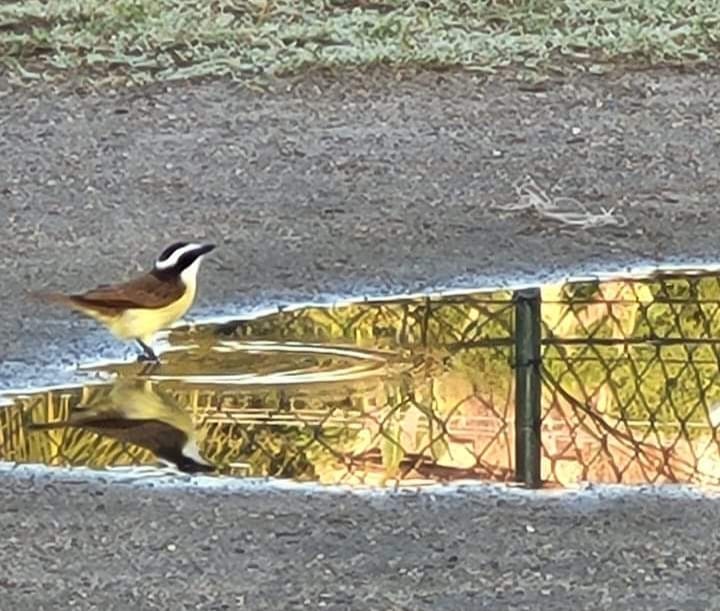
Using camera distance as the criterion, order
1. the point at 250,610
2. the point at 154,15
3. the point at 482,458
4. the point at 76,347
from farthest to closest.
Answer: the point at 154,15
the point at 76,347
the point at 482,458
the point at 250,610

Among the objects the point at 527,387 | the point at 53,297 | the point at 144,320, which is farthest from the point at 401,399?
the point at 53,297

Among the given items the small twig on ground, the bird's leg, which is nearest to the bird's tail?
the bird's leg

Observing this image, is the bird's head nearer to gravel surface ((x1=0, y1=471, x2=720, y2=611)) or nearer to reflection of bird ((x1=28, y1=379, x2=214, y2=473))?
reflection of bird ((x1=28, y1=379, x2=214, y2=473))

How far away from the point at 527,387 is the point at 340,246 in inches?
78.6

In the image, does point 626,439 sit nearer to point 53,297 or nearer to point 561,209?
point 53,297

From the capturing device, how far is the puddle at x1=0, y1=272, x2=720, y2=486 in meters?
6.01

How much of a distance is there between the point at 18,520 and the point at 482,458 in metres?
1.34

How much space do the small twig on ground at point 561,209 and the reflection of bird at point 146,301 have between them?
2.13 m

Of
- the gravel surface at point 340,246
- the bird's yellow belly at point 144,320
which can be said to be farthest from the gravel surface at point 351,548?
the bird's yellow belly at point 144,320

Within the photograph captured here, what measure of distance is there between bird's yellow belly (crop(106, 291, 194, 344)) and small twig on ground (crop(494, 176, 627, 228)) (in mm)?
2248

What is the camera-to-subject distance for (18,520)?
5543 mm

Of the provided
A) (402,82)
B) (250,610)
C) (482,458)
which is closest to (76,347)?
(482,458)

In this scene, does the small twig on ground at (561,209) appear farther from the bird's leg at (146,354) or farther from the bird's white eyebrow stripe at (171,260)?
the bird's leg at (146,354)

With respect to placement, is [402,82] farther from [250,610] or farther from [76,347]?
[250,610]
